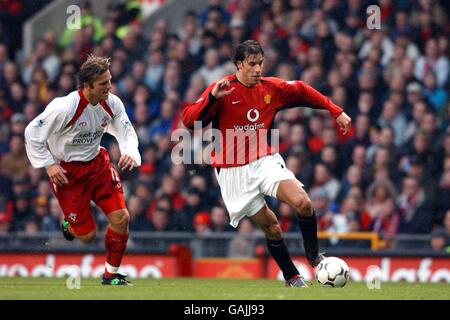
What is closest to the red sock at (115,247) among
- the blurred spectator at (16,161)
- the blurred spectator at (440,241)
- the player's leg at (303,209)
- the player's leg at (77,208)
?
the player's leg at (77,208)

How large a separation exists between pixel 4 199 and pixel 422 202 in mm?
6680

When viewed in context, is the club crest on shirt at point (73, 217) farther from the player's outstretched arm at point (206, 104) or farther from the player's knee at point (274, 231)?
the player's knee at point (274, 231)

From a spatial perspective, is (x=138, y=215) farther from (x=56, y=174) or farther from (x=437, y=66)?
(x=56, y=174)

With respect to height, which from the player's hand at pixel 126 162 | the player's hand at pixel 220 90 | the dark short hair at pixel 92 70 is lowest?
the player's hand at pixel 126 162

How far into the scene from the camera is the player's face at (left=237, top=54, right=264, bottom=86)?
11797mm

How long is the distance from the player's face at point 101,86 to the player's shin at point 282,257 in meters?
2.11

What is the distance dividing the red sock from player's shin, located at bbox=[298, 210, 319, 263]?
1808 mm

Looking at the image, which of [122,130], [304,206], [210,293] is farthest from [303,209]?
[122,130]

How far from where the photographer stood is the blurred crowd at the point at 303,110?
673 inches

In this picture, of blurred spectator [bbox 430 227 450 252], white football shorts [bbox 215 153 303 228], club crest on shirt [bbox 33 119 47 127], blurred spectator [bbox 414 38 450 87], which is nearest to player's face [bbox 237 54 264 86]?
white football shorts [bbox 215 153 303 228]

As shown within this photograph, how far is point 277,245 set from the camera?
11.9 m

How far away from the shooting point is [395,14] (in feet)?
62.1

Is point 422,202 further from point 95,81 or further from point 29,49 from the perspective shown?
point 29,49
